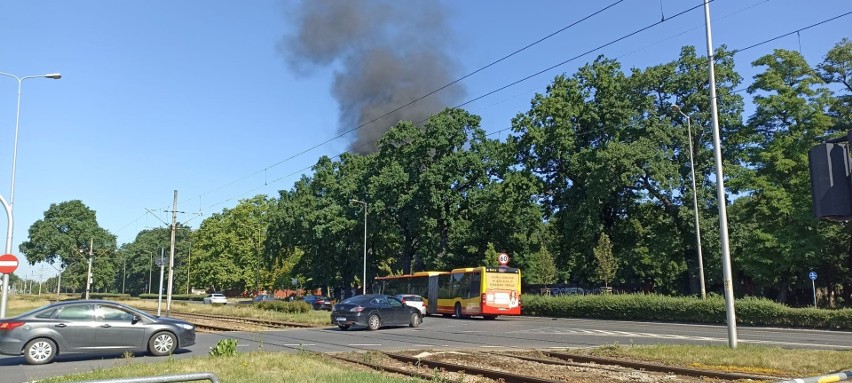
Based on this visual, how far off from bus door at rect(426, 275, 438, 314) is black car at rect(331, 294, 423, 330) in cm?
1444

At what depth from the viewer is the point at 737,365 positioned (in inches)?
524

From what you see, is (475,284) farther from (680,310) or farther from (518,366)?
(518,366)

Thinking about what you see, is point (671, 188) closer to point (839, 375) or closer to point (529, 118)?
point (529, 118)

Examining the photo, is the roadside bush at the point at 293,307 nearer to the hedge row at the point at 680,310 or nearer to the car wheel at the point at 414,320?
the car wheel at the point at 414,320

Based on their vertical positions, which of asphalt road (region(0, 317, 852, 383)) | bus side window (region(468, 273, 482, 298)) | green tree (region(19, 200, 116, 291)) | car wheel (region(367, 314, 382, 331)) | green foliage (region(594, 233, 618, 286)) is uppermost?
green tree (region(19, 200, 116, 291))

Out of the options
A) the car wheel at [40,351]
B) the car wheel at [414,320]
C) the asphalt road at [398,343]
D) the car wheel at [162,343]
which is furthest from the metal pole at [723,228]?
the car wheel at [40,351]

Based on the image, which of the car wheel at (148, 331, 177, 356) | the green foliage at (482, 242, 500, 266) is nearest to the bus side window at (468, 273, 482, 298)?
the green foliage at (482, 242, 500, 266)

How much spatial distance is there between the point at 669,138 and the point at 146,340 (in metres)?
37.5

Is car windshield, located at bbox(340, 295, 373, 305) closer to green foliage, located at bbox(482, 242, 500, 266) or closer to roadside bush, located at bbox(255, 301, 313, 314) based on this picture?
roadside bush, located at bbox(255, 301, 313, 314)

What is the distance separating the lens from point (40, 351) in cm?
1408

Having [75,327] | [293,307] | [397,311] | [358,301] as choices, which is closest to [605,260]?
[397,311]

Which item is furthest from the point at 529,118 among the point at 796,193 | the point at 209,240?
the point at 209,240

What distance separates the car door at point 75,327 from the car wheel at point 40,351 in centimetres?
22

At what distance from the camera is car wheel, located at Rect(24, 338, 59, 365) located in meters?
13.9
